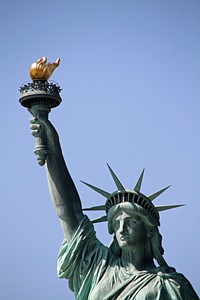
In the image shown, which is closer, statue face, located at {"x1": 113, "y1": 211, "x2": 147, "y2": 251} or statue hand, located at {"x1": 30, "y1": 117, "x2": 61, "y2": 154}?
statue face, located at {"x1": 113, "y1": 211, "x2": 147, "y2": 251}

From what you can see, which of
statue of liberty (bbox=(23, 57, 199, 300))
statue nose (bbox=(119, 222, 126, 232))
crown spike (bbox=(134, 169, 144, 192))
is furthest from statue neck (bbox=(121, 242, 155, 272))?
crown spike (bbox=(134, 169, 144, 192))

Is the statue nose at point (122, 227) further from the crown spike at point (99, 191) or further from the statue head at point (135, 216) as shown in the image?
the crown spike at point (99, 191)

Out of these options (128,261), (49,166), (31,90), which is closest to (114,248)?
(128,261)

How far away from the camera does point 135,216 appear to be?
17.6 meters

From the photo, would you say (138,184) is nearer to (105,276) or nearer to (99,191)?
(99,191)

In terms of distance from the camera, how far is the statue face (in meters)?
17.5

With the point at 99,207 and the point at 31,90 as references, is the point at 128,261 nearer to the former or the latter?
the point at 99,207

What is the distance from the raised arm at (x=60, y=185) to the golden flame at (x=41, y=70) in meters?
0.69

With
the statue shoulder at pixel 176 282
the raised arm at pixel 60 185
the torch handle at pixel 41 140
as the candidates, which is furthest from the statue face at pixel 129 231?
the torch handle at pixel 41 140

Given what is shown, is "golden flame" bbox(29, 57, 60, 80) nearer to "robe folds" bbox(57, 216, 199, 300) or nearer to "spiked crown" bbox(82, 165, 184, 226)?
"spiked crown" bbox(82, 165, 184, 226)

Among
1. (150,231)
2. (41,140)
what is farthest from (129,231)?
(41,140)

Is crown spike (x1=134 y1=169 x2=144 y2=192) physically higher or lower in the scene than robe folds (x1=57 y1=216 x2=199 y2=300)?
higher

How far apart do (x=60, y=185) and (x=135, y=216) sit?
131 centimetres

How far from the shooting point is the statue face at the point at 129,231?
1745 cm
